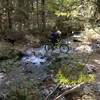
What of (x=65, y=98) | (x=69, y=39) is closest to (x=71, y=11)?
(x=69, y=39)

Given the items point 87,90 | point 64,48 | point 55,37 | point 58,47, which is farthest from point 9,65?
point 87,90

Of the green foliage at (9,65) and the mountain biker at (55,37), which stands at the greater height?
the mountain biker at (55,37)

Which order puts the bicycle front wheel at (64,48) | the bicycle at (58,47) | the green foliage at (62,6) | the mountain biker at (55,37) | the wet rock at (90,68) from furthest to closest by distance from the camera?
the green foliage at (62,6) < the bicycle front wheel at (64,48) < the bicycle at (58,47) < the mountain biker at (55,37) < the wet rock at (90,68)

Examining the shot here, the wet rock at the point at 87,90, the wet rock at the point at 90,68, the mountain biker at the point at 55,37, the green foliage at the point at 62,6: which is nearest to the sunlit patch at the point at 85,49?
the mountain biker at the point at 55,37

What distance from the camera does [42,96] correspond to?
8094 mm

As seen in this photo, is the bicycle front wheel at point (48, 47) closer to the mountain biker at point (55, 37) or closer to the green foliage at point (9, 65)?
the mountain biker at point (55, 37)

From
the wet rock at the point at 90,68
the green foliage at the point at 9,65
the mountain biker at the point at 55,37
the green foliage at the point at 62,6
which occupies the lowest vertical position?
the green foliage at the point at 9,65

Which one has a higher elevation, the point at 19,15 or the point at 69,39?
the point at 19,15

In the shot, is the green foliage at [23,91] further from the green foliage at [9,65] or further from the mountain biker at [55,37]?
the mountain biker at [55,37]

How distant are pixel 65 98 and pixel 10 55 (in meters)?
5.04

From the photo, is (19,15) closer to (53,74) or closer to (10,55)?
(10,55)

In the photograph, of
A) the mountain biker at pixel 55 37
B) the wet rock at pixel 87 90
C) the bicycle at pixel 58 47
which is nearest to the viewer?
the wet rock at pixel 87 90

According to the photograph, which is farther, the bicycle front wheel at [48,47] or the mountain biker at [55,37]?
the bicycle front wheel at [48,47]

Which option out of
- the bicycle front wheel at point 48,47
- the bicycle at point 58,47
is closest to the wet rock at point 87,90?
the bicycle at point 58,47
